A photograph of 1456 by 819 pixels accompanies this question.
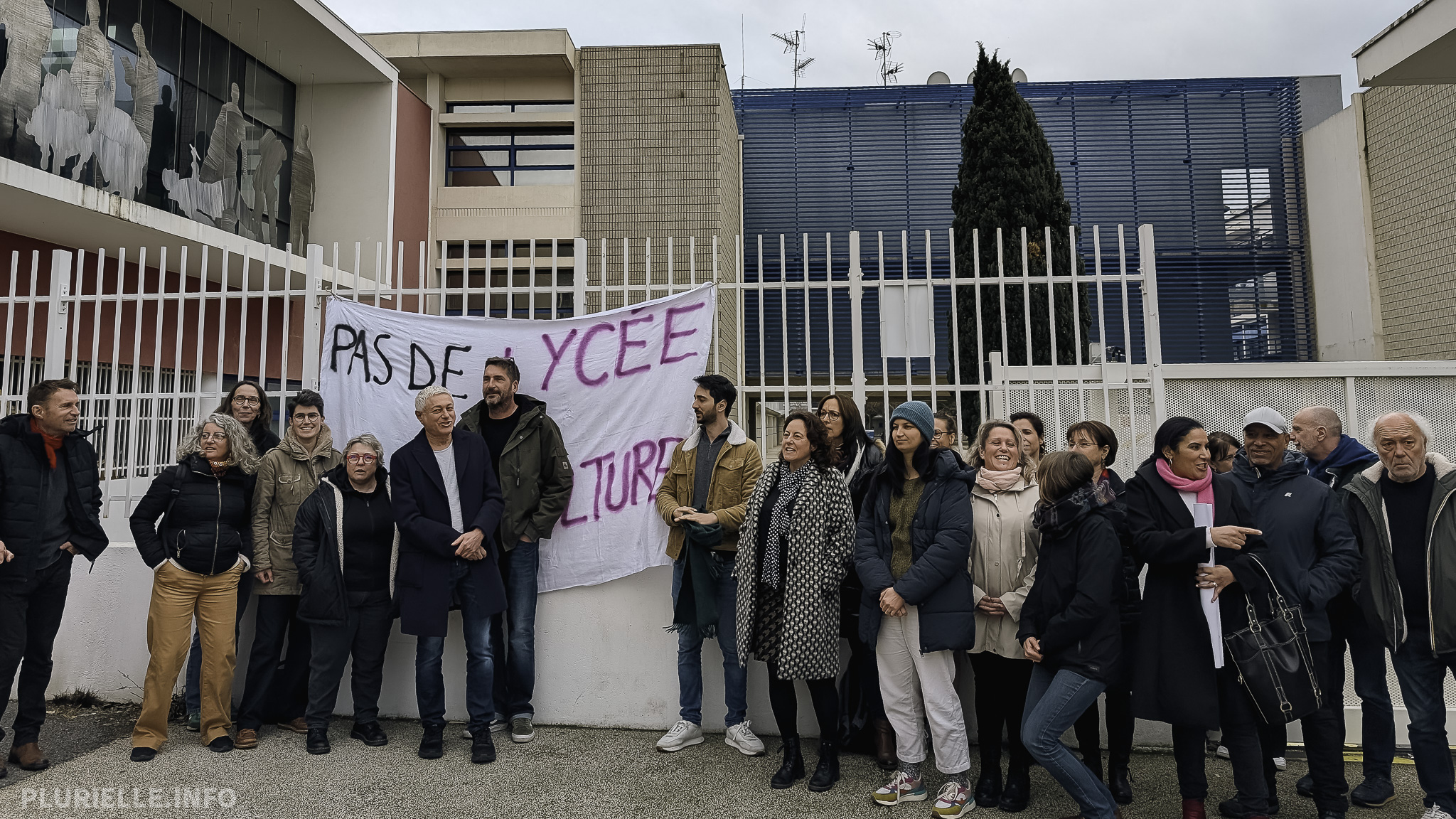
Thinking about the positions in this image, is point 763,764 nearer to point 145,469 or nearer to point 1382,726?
point 1382,726

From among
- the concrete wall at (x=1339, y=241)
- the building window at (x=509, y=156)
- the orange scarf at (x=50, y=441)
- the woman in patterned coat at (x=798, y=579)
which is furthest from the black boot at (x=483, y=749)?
the concrete wall at (x=1339, y=241)

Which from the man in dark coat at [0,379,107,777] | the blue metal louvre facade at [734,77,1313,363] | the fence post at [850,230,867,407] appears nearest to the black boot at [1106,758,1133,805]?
the fence post at [850,230,867,407]

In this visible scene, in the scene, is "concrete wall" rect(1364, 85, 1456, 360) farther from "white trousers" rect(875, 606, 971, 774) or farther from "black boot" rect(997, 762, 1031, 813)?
"white trousers" rect(875, 606, 971, 774)

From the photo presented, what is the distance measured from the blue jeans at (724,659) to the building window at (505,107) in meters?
16.7

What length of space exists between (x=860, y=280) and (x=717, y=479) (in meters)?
1.52

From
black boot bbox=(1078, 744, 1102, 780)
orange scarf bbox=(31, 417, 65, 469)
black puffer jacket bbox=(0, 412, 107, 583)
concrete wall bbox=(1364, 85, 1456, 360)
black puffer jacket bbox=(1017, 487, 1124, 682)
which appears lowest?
black boot bbox=(1078, 744, 1102, 780)

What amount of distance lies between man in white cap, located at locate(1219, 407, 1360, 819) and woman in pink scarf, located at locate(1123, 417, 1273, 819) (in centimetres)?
22

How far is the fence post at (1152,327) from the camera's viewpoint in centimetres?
482

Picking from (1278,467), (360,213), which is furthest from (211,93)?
(1278,467)

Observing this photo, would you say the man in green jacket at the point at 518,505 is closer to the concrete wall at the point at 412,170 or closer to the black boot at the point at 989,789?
the black boot at the point at 989,789

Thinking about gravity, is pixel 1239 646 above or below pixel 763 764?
above

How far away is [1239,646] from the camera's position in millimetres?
3488

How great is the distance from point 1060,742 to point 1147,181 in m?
17.8

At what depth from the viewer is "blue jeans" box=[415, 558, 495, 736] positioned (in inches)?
181
